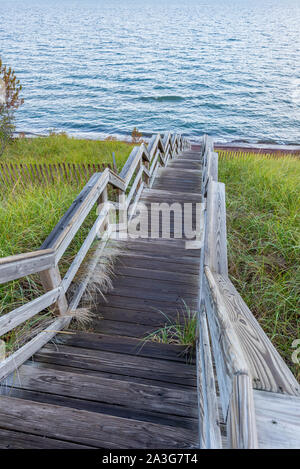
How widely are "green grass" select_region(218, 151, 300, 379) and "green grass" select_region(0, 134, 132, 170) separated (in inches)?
203

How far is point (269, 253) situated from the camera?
10.9 ft

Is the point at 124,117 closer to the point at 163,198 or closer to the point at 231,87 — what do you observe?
the point at 231,87

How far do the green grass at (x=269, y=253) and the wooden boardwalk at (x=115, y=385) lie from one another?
1.87 ft

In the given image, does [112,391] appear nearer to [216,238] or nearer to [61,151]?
[216,238]

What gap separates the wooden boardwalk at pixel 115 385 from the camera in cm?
136

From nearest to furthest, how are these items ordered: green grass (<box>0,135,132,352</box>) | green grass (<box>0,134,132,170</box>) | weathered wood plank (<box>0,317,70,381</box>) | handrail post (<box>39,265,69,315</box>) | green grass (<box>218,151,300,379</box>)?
1. weathered wood plank (<box>0,317,70,381</box>)
2. handrail post (<box>39,265,69,315</box>)
3. green grass (<box>0,135,132,352</box>)
4. green grass (<box>218,151,300,379</box>)
5. green grass (<box>0,134,132,170</box>)

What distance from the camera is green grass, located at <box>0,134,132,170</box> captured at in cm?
962

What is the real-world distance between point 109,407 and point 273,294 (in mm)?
1732

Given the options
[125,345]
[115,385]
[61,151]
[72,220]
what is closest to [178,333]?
[125,345]

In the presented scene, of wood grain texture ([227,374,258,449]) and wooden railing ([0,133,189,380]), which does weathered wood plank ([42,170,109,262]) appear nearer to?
wooden railing ([0,133,189,380])

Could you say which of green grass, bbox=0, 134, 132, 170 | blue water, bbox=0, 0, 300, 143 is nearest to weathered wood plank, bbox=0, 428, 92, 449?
green grass, bbox=0, 134, 132, 170

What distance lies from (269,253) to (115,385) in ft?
7.69

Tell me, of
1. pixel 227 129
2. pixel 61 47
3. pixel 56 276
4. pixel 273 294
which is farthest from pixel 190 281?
pixel 61 47

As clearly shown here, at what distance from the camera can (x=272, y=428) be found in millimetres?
736
